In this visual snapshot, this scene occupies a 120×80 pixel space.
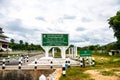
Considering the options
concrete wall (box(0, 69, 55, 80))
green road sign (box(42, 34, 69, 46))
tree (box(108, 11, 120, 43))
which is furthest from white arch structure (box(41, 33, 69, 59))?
tree (box(108, 11, 120, 43))

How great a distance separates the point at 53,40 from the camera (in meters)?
35.8

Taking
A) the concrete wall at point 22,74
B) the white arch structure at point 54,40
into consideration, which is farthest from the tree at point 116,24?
the concrete wall at point 22,74

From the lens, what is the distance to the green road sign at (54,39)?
35.7 metres

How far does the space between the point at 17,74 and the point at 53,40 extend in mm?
13612

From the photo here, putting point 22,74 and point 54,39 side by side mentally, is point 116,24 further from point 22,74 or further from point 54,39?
point 22,74

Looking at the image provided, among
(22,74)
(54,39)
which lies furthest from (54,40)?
(22,74)

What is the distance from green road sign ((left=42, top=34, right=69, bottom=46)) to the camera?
3572 cm

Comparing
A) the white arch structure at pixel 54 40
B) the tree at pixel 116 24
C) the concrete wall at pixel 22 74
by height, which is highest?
the tree at pixel 116 24

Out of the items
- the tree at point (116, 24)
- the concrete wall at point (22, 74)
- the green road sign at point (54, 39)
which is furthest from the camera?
the tree at point (116, 24)

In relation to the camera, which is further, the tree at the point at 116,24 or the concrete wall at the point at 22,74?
the tree at the point at 116,24

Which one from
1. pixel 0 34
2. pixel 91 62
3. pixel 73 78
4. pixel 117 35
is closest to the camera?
pixel 73 78

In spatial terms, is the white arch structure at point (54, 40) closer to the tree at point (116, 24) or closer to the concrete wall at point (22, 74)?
the concrete wall at point (22, 74)

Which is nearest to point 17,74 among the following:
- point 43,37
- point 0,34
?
point 43,37

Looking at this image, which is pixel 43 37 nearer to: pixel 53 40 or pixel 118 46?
pixel 53 40
